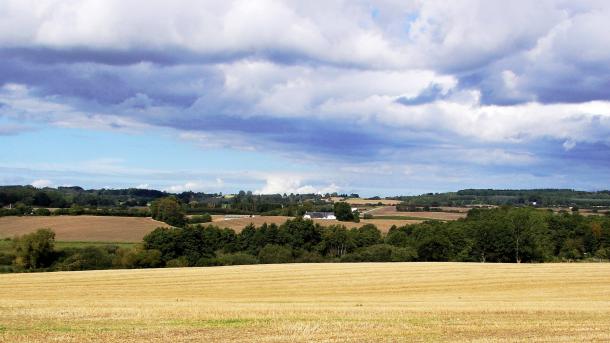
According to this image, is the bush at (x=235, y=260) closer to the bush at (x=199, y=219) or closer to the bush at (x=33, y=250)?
the bush at (x=33, y=250)

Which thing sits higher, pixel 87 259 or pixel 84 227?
pixel 84 227

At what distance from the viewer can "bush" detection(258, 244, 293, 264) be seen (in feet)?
304

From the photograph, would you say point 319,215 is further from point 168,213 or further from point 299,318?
point 299,318

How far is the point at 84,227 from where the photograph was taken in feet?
345

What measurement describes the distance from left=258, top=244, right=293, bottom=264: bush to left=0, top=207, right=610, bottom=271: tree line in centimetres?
15

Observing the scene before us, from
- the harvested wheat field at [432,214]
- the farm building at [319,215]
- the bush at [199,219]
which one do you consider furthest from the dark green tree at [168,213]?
the harvested wheat field at [432,214]

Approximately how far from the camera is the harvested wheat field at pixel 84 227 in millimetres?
98500

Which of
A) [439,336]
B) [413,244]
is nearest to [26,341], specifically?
[439,336]

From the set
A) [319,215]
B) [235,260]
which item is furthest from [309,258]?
[319,215]

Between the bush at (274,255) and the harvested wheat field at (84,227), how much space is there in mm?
19869

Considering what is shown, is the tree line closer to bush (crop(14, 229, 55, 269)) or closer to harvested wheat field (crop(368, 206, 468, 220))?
bush (crop(14, 229, 55, 269))

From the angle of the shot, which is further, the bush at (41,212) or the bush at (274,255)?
the bush at (41,212)

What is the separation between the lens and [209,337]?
17.5 metres

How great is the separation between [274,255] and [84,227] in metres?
34.3
